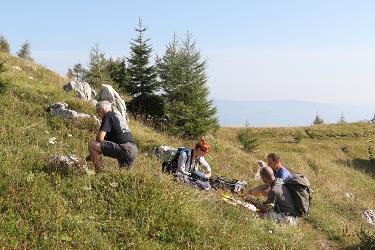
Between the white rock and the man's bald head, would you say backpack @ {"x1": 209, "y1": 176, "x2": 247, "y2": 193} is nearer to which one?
the man's bald head

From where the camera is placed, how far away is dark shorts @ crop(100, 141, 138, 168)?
841 centimetres

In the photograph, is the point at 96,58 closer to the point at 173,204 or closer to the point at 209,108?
the point at 209,108

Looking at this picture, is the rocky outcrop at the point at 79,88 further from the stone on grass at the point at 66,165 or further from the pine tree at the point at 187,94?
the stone on grass at the point at 66,165

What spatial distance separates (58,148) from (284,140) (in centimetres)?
3165

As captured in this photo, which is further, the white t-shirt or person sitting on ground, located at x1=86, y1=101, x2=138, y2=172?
the white t-shirt

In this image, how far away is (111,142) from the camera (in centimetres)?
848

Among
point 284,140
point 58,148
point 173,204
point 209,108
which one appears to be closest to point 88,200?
point 173,204

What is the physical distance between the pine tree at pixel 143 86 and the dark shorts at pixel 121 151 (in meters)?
12.1

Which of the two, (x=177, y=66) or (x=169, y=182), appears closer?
(x=169, y=182)

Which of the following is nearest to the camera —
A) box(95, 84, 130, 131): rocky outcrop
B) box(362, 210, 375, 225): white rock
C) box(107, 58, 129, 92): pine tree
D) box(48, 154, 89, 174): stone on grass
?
box(48, 154, 89, 174): stone on grass

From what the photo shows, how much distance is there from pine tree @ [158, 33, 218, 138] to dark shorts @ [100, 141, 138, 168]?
1036 cm

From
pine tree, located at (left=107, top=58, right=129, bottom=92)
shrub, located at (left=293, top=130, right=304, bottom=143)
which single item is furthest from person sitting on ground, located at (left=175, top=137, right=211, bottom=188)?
shrub, located at (left=293, top=130, right=304, bottom=143)

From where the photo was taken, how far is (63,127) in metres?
13.2

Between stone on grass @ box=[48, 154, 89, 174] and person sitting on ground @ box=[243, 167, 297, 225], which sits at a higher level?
stone on grass @ box=[48, 154, 89, 174]
